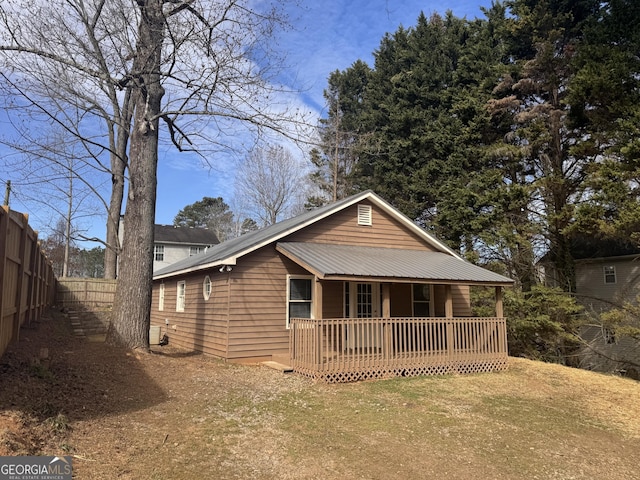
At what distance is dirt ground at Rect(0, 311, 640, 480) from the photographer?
4723 millimetres

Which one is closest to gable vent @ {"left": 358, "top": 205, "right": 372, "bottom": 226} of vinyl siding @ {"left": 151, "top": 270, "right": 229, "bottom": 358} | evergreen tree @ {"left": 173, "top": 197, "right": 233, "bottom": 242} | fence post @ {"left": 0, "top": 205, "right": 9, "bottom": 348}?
vinyl siding @ {"left": 151, "top": 270, "right": 229, "bottom": 358}

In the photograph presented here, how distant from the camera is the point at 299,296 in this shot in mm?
12734

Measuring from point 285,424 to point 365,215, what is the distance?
29.3 feet

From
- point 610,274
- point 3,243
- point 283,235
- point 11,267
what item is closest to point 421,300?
point 283,235

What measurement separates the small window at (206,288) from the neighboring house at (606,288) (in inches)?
590

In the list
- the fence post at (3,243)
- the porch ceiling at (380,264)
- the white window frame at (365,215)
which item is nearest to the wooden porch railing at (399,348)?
the porch ceiling at (380,264)

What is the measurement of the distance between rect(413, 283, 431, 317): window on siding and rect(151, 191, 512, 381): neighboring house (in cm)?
3

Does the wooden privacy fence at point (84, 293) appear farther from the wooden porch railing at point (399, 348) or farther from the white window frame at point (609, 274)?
the white window frame at point (609, 274)

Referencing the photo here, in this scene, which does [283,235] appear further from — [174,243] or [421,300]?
[174,243]

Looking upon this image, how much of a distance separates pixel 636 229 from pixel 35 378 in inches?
651

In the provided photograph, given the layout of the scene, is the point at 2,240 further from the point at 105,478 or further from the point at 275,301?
the point at 275,301

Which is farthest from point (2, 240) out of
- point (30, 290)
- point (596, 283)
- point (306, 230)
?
point (596, 283)

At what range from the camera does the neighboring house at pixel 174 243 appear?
126 ft

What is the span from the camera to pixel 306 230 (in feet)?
43.9
